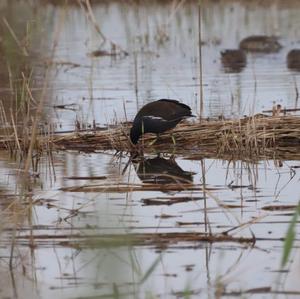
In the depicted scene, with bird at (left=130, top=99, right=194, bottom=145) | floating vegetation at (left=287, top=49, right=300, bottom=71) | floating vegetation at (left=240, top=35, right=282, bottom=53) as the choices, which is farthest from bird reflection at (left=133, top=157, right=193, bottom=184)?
floating vegetation at (left=240, top=35, right=282, bottom=53)

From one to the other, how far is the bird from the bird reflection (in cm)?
31

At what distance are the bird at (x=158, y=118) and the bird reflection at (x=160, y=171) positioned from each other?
31 cm

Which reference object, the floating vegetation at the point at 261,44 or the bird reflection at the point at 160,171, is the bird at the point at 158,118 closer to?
the bird reflection at the point at 160,171

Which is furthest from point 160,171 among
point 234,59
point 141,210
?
point 234,59

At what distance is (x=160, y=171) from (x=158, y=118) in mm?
871

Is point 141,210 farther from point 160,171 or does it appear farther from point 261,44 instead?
point 261,44

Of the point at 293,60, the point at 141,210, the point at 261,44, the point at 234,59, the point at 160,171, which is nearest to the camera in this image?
the point at 141,210

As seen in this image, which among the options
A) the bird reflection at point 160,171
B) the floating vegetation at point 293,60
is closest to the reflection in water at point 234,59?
the floating vegetation at point 293,60

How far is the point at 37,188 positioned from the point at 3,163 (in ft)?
3.46

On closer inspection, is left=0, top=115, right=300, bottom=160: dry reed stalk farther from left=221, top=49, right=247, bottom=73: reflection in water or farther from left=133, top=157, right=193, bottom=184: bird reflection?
left=221, top=49, right=247, bottom=73: reflection in water

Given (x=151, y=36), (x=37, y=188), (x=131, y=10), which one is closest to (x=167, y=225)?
(x=37, y=188)

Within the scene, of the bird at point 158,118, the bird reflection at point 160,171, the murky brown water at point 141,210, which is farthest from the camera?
the bird at point 158,118

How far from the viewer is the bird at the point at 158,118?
28.8 feet

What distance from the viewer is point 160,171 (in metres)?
8.01
